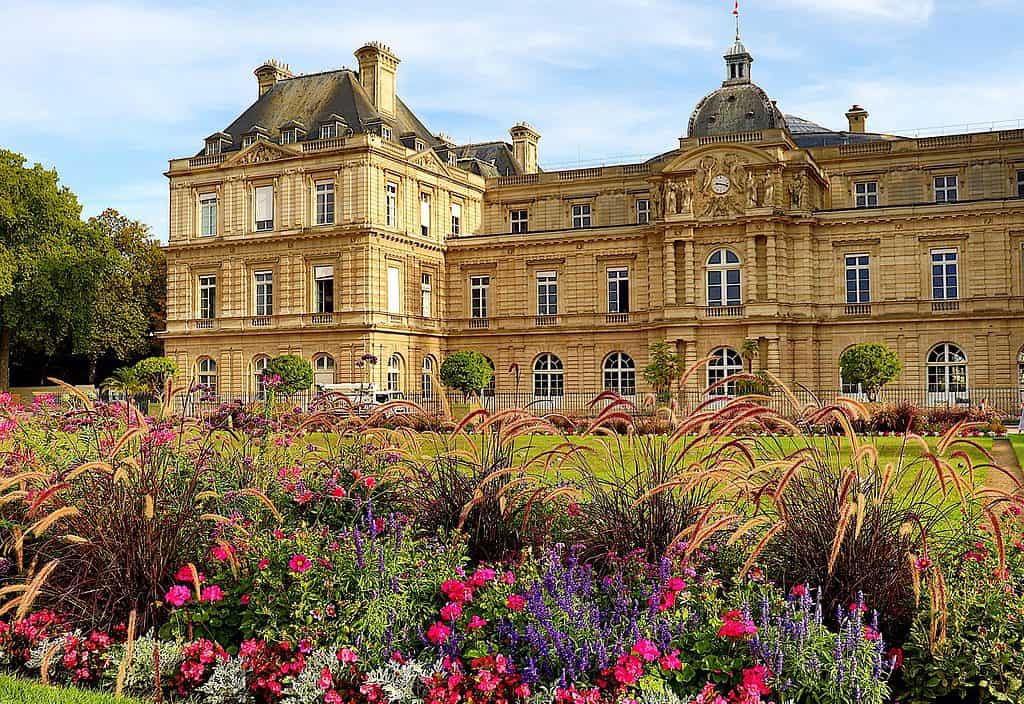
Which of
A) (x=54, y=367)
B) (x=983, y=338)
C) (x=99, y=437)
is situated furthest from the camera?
(x=54, y=367)

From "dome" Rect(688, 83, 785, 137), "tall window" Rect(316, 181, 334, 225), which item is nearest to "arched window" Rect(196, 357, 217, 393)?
"tall window" Rect(316, 181, 334, 225)

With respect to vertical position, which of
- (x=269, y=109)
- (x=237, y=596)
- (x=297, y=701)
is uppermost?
(x=269, y=109)

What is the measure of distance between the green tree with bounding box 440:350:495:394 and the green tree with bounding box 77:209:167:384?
20059 mm

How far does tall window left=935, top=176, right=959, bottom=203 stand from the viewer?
45062 millimetres

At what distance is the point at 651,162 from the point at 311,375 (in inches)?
787

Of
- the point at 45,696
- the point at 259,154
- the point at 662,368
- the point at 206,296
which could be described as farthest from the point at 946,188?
the point at 45,696

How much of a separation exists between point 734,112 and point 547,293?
11.7 metres

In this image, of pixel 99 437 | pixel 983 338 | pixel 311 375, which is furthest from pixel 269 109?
pixel 99 437

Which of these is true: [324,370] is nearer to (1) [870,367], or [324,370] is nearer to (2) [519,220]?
(2) [519,220]

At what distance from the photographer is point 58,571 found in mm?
7352

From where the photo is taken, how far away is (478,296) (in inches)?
1832

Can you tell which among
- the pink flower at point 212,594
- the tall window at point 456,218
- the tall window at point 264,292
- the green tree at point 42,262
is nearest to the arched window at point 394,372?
the tall window at point 264,292

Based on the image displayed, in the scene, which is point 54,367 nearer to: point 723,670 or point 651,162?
point 651,162

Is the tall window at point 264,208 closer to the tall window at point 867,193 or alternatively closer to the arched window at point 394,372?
the arched window at point 394,372
